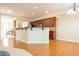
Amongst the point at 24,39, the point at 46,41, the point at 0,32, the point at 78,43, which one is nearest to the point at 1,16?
the point at 0,32

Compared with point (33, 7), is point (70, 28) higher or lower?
lower

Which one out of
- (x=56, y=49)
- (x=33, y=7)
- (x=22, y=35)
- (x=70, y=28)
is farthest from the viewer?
(x=22, y=35)

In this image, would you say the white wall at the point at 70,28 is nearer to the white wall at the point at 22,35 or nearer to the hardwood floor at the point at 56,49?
the hardwood floor at the point at 56,49

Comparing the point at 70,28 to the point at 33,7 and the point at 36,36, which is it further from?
the point at 33,7

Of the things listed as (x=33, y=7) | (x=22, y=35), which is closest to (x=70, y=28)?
(x=22, y=35)

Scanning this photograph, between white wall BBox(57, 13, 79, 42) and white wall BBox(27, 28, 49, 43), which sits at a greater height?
white wall BBox(57, 13, 79, 42)

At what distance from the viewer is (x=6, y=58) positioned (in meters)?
1.27

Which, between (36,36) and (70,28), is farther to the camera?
(36,36)

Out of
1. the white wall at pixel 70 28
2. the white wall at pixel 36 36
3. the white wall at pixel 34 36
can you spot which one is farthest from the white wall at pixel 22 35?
the white wall at pixel 70 28

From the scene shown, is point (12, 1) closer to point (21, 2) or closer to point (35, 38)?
point (21, 2)

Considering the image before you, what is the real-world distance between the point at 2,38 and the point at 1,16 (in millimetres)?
1248

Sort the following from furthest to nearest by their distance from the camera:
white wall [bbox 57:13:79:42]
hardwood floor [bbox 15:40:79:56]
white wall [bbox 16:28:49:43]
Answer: white wall [bbox 16:28:49:43] → white wall [bbox 57:13:79:42] → hardwood floor [bbox 15:40:79:56]

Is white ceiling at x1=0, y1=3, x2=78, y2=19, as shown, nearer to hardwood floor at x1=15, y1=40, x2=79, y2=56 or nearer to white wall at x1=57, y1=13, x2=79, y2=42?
hardwood floor at x1=15, y1=40, x2=79, y2=56

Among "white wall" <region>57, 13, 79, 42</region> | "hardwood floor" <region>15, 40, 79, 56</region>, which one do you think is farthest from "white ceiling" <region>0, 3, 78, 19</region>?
"white wall" <region>57, 13, 79, 42</region>
